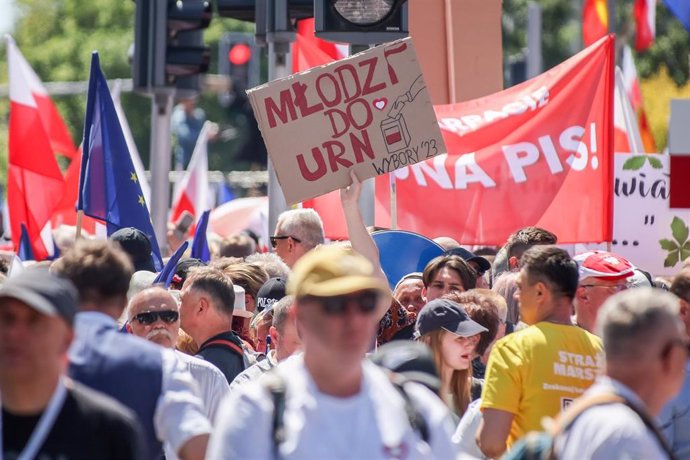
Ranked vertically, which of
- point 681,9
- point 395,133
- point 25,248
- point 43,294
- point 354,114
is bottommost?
point 25,248

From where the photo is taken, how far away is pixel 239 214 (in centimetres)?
1770

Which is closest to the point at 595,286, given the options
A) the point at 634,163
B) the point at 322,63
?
the point at 634,163

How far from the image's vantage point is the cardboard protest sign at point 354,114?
28.8 ft

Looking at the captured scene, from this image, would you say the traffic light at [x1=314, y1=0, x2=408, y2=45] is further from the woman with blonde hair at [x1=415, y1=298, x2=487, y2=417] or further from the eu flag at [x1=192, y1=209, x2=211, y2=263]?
the woman with blonde hair at [x1=415, y1=298, x2=487, y2=417]

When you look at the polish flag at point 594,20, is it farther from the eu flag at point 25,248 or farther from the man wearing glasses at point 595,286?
the man wearing glasses at point 595,286

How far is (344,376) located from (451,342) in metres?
2.57

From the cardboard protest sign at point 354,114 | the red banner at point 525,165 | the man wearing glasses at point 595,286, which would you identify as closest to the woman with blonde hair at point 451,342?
the man wearing glasses at point 595,286

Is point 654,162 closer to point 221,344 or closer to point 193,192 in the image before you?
point 221,344

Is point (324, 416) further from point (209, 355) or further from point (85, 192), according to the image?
point (85, 192)

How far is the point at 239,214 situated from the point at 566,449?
13619 millimetres

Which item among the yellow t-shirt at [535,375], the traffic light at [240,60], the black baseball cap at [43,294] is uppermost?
the traffic light at [240,60]

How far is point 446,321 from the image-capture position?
6.66 metres

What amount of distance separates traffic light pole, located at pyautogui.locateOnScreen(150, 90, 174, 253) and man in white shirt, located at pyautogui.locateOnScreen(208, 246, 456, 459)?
28.5 feet

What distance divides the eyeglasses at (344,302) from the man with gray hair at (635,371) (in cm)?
61
